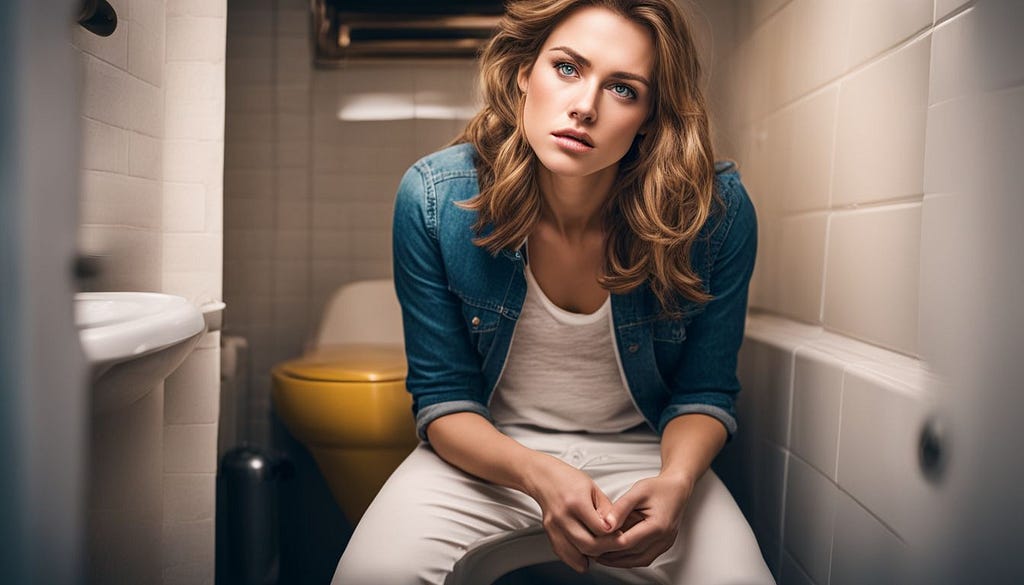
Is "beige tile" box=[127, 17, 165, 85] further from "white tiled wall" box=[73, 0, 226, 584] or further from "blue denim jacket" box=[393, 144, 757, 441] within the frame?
"blue denim jacket" box=[393, 144, 757, 441]

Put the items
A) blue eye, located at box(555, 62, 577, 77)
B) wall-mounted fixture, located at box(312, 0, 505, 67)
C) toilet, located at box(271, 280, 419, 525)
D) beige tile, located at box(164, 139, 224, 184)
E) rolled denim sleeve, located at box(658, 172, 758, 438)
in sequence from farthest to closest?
1. wall-mounted fixture, located at box(312, 0, 505, 67)
2. toilet, located at box(271, 280, 419, 525)
3. beige tile, located at box(164, 139, 224, 184)
4. rolled denim sleeve, located at box(658, 172, 758, 438)
5. blue eye, located at box(555, 62, 577, 77)

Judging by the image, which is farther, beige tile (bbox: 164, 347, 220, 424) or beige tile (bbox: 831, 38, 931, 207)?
beige tile (bbox: 164, 347, 220, 424)

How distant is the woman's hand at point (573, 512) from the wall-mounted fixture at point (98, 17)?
75 centimetres

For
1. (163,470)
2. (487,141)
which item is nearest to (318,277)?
(163,470)

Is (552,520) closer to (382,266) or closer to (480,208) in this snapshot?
(480,208)

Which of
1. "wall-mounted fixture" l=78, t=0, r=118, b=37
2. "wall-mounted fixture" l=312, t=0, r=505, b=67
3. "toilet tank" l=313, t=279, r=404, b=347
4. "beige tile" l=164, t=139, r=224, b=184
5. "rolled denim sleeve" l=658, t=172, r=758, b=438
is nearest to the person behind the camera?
"wall-mounted fixture" l=78, t=0, r=118, b=37

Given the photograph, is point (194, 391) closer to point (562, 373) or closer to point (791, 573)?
point (562, 373)

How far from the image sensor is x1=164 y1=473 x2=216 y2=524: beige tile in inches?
48.4

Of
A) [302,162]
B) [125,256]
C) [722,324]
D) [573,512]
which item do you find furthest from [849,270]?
[302,162]

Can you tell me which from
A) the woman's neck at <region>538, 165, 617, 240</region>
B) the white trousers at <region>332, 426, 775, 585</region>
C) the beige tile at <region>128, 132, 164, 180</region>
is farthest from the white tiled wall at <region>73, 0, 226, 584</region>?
the woman's neck at <region>538, 165, 617, 240</region>

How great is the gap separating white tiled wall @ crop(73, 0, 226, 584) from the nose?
58 cm

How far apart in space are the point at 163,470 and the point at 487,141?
73cm

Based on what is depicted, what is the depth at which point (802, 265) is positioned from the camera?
1.29 meters

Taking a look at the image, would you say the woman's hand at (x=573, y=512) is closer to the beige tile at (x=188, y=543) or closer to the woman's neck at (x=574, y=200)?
the woman's neck at (x=574, y=200)
